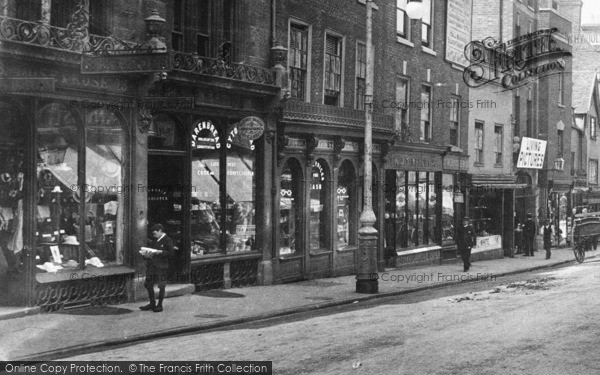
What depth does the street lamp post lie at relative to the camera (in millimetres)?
19094

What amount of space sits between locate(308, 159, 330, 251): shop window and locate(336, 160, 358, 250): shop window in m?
0.77

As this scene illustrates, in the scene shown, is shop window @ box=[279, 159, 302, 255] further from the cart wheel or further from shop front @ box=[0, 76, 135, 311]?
the cart wheel

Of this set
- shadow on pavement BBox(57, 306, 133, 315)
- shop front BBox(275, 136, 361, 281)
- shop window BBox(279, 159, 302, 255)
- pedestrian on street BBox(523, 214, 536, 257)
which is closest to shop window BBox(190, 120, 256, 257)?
shop front BBox(275, 136, 361, 281)

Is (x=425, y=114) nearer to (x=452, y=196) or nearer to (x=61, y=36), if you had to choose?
(x=452, y=196)

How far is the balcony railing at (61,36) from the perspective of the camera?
1375 centimetres

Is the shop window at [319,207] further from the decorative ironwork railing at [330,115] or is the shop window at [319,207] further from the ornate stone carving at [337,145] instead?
the decorative ironwork railing at [330,115]

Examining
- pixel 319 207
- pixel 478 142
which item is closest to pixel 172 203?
pixel 319 207

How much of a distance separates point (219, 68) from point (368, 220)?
5.17 m

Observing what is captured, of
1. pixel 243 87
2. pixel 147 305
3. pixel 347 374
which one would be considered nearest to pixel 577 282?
pixel 243 87

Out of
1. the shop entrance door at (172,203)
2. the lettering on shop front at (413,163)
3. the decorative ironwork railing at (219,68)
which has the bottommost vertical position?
the shop entrance door at (172,203)

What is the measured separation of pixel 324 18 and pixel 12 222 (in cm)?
1203

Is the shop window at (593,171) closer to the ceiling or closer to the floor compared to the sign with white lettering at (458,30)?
closer to the floor

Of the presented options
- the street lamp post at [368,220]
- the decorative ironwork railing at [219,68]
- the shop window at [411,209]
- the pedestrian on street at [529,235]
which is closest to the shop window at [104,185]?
the decorative ironwork railing at [219,68]

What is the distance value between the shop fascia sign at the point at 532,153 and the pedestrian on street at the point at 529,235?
3.20m
